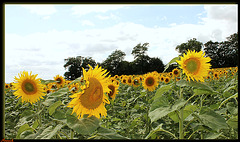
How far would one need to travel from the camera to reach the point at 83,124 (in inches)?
45.6

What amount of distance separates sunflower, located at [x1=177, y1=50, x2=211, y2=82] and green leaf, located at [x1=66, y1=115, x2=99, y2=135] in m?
1.04

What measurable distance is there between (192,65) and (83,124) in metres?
1.28

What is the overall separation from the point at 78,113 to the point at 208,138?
124 cm

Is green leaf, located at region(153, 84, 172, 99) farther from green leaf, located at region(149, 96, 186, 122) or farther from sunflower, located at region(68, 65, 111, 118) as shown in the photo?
sunflower, located at region(68, 65, 111, 118)

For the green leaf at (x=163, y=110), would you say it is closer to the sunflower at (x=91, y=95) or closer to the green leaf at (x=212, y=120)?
the green leaf at (x=212, y=120)

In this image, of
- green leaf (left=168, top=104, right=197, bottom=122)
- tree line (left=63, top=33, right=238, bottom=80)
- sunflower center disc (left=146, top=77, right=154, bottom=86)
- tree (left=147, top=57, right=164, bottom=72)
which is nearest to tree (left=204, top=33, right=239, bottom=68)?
tree line (left=63, top=33, right=238, bottom=80)

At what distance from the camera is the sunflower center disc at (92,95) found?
130 cm

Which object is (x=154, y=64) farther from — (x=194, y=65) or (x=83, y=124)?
(x=83, y=124)

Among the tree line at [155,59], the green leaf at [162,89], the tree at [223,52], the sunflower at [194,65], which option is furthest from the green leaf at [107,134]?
the tree at [223,52]

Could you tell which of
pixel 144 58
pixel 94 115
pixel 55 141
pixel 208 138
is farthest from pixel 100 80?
pixel 144 58

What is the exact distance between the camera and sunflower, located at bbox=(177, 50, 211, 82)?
1841mm

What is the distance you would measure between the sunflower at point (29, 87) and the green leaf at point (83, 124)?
1.18 meters

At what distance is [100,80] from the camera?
4.63ft

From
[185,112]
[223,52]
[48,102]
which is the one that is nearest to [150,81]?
[185,112]
